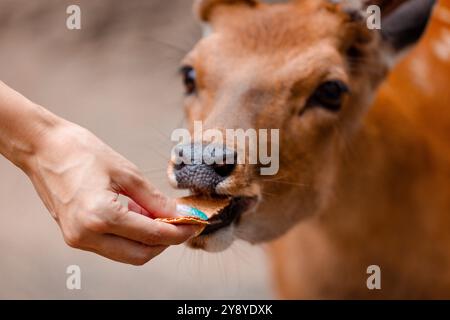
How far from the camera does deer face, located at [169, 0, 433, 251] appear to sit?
3174 mm

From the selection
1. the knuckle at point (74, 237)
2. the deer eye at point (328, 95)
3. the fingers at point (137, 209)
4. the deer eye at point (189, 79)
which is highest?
the deer eye at point (189, 79)

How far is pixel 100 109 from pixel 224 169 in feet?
18.4

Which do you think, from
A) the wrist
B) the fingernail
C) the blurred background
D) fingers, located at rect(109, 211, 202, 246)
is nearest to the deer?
the fingernail

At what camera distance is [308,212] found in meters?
3.60

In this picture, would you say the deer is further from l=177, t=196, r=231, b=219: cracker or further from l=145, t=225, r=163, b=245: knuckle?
l=145, t=225, r=163, b=245: knuckle

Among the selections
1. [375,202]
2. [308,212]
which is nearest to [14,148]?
[308,212]

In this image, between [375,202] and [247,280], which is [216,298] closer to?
[247,280]

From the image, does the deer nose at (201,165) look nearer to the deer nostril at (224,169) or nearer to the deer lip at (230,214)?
the deer nostril at (224,169)

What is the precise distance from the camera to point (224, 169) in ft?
9.07

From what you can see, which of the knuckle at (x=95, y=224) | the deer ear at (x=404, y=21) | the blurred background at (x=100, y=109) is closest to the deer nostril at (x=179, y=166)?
the knuckle at (x=95, y=224)

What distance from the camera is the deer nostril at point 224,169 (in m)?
→ 2.74

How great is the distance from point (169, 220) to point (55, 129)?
460 mm

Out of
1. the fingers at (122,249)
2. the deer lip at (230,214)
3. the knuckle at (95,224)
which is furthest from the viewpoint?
the deer lip at (230,214)

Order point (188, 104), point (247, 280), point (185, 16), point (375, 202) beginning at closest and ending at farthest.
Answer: point (188, 104)
point (375, 202)
point (247, 280)
point (185, 16)
